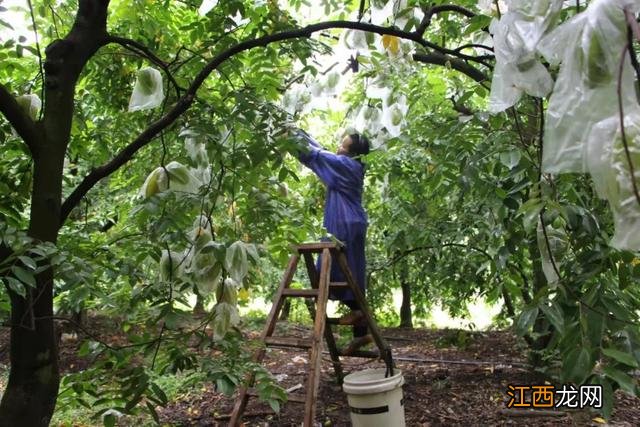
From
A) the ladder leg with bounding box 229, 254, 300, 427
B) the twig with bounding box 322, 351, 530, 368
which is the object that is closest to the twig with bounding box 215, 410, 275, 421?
the ladder leg with bounding box 229, 254, 300, 427

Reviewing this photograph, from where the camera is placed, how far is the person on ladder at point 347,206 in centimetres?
310

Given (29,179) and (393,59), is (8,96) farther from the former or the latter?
(393,59)

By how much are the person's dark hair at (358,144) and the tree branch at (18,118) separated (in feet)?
7.27

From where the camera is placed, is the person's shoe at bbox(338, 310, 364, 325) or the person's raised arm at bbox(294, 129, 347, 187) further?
the person's shoe at bbox(338, 310, 364, 325)

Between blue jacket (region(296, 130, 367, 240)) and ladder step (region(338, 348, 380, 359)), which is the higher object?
blue jacket (region(296, 130, 367, 240))

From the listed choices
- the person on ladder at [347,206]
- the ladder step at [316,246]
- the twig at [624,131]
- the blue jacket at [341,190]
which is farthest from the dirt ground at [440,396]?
the twig at [624,131]

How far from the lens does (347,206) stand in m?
3.22

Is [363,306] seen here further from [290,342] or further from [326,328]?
[290,342]

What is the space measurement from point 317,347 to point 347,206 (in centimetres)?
98

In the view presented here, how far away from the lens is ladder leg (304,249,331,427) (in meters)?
2.33

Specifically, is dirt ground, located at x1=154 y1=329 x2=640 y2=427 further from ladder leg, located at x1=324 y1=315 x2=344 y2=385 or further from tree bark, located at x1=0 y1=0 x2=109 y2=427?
tree bark, located at x1=0 y1=0 x2=109 y2=427

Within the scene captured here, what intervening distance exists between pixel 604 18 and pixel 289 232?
1.19 metres

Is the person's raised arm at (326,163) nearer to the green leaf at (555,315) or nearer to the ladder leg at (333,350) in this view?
the ladder leg at (333,350)

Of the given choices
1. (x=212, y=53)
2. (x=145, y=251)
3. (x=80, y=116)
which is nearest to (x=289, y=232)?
(x=145, y=251)
